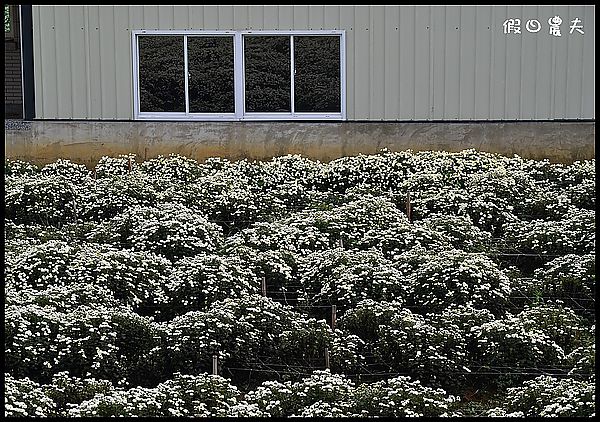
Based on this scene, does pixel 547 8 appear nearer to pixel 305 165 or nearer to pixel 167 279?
pixel 305 165

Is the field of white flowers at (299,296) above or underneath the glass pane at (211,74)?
underneath

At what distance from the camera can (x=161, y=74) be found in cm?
1318

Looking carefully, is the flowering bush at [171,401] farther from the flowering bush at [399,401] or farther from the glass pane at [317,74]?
the glass pane at [317,74]

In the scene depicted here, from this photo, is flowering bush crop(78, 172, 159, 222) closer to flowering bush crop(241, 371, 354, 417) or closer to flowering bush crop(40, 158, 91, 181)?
flowering bush crop(40, 158, 91, 181)

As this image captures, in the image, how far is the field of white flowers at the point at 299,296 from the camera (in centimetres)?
589

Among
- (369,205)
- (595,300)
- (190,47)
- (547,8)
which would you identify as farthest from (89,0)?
(595,300)

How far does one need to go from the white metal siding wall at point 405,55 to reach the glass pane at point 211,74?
28 centimetres

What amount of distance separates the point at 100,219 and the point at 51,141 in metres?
3.23

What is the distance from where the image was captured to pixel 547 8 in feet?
42.2

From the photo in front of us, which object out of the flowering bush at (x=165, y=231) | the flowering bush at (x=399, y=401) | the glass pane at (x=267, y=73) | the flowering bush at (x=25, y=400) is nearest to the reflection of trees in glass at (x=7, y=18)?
the glass pane at (x=267, y=73)

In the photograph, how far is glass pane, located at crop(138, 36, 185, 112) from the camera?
43.0 feet

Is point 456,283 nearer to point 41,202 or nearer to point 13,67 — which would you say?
point 41,202

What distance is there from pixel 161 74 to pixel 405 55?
145 inches

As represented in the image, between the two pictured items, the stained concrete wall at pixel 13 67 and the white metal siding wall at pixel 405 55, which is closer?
the white metal siding wall at pixel 405 55
